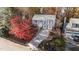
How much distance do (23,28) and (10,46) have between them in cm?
21

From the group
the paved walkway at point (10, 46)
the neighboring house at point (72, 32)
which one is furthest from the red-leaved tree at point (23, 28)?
the neighboring house at point (72, 32)

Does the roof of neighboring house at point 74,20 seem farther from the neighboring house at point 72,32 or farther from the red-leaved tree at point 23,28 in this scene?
the red-leaved tree at point 23,28

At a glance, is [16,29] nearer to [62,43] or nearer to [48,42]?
[48,42]

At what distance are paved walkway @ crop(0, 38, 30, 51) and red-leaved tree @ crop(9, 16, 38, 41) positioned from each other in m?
0.09

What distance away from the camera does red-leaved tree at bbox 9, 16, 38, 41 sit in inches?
63.0

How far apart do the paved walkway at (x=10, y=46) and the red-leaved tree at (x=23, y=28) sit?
9 centimetres

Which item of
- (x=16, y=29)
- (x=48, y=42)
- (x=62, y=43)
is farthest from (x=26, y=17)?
(x=62, y=43)

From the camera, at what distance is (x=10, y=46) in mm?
1593

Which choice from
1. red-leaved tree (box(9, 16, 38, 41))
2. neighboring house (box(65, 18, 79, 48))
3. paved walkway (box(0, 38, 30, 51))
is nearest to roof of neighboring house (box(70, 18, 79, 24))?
neighboring house (box(65, 18, 79, 48))

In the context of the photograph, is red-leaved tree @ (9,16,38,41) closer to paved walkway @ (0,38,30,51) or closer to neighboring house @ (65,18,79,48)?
paved walkway @ (0,38,30,51)

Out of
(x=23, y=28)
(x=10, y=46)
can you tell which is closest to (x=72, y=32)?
(x=23, y=28)

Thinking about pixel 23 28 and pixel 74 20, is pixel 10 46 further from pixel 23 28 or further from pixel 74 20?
pixel 74 20

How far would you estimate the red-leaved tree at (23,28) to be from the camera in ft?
5.25
